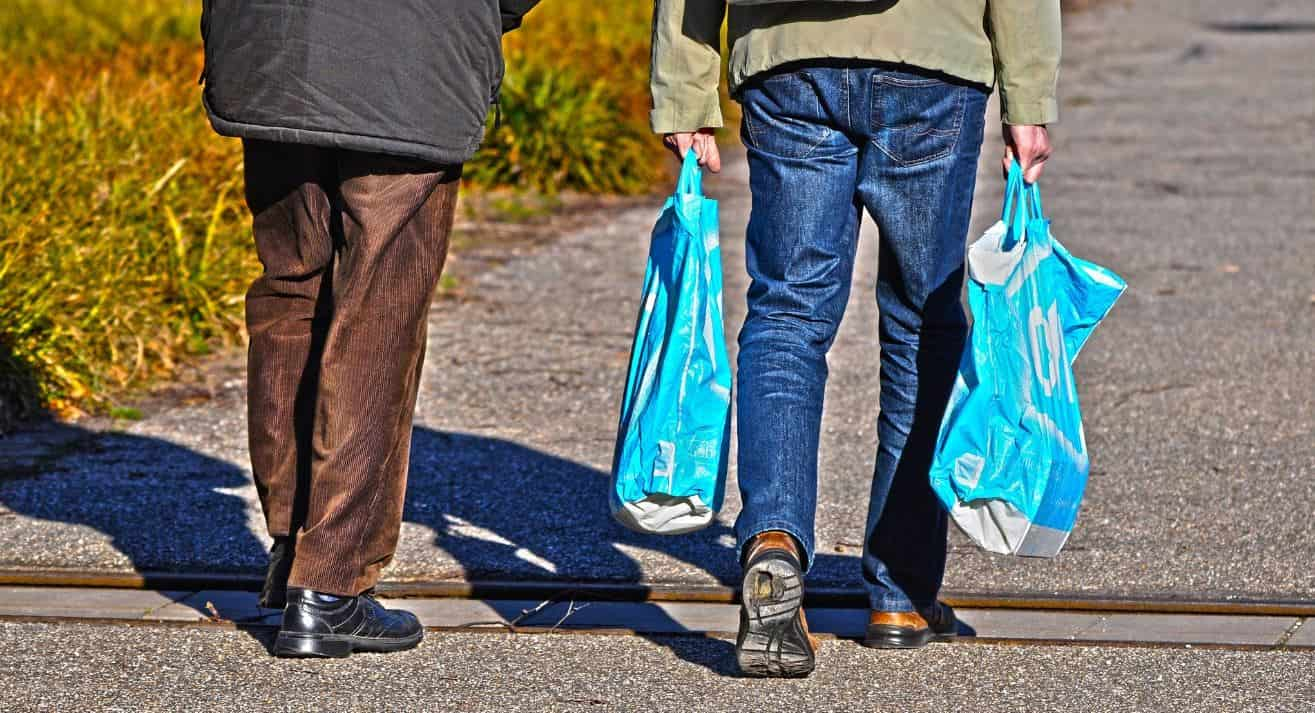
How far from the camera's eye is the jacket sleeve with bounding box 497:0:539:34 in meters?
3.50

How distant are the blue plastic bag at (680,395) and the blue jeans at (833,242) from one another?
77mm

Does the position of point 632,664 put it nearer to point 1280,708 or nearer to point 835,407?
point 1280,708

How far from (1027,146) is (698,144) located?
613mm

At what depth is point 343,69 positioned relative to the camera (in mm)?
3258

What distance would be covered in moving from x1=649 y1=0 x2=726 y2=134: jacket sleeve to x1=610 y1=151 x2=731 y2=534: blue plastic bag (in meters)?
0.10

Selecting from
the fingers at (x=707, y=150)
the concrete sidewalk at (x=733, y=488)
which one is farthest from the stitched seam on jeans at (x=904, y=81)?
the concrete sidewalk at (x=733, y=488)

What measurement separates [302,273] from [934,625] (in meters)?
1.44

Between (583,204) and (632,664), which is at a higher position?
(632,664)

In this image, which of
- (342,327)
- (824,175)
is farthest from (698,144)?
(342,327)

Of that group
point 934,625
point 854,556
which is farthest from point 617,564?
point 934,625

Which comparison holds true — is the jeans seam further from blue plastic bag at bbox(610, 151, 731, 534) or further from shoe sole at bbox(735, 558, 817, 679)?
shoe sole at bbox(735, 558, 817, 679)

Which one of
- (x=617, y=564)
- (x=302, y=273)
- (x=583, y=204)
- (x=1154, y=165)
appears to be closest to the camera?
(x=302, y=273)

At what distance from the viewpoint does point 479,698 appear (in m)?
3.43

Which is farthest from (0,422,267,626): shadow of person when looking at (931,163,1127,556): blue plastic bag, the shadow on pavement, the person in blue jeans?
(931,163,1127,556): blue plastic bag
